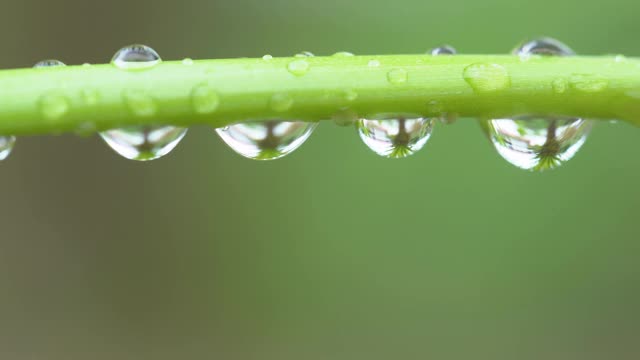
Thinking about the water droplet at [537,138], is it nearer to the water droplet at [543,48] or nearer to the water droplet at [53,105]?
the water droplet at [543,48]

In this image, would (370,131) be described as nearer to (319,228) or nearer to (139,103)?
(139,103)

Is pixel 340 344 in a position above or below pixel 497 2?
below

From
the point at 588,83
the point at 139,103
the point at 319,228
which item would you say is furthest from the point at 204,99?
the point at 319,228

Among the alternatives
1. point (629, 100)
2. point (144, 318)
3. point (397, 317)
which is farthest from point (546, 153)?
point (144, 318)

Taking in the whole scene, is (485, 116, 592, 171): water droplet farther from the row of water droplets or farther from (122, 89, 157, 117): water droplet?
(122, 89, 157, 117): water droplet

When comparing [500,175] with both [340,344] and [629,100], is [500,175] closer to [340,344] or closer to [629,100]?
[340,344]

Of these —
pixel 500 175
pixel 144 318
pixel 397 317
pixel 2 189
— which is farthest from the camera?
pixel 2 189

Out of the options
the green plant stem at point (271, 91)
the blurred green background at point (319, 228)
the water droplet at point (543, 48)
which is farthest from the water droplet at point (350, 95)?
the blurred green background at point (319, 228)
